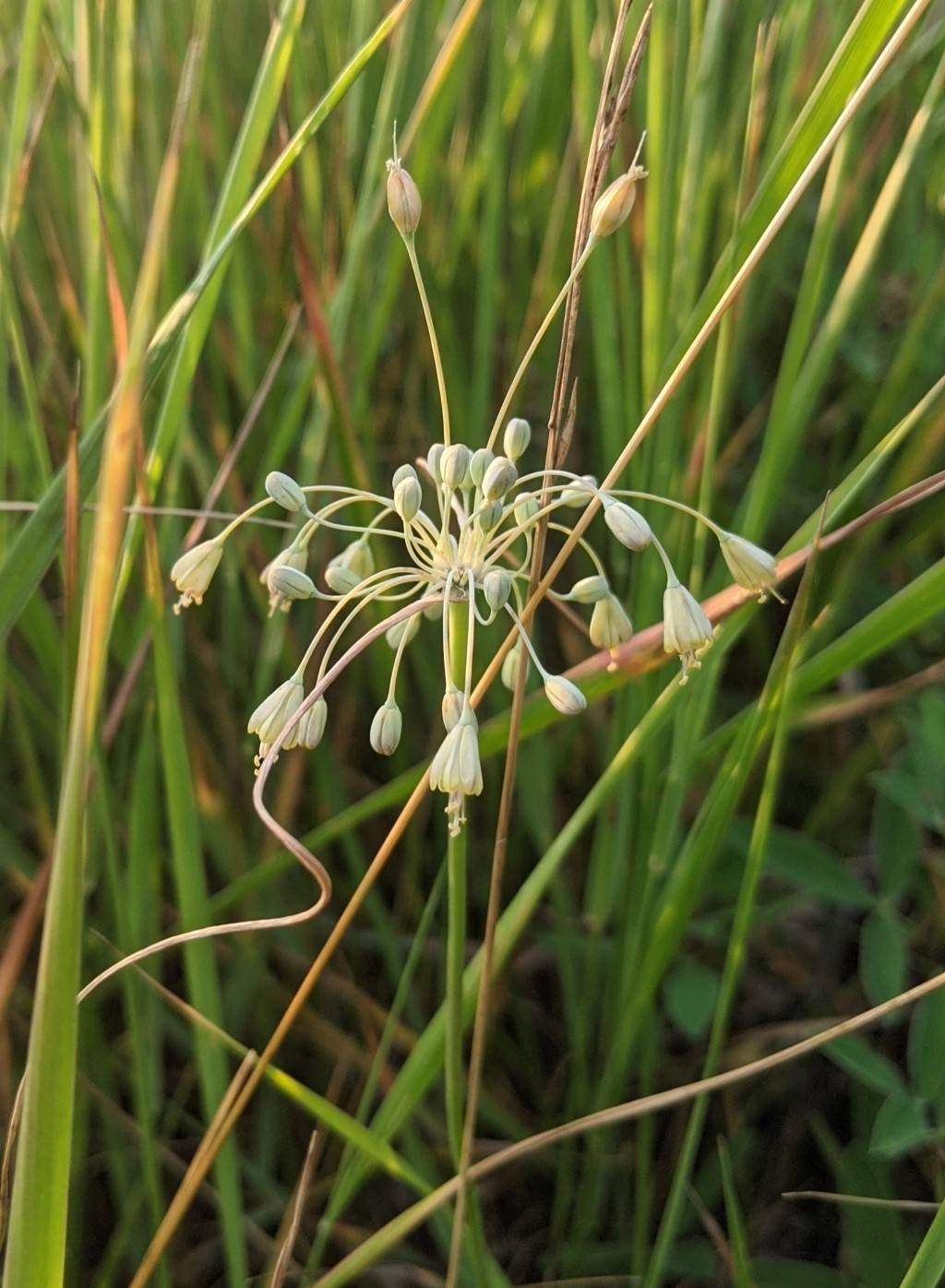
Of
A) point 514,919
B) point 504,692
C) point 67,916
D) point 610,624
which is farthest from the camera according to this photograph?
point 504,692

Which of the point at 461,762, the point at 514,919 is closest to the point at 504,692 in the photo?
the point at 514,919

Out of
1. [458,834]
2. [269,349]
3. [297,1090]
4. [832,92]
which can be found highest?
[269,349]

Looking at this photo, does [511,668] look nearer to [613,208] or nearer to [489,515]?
[489,515]

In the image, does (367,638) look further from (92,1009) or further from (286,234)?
(286,234)

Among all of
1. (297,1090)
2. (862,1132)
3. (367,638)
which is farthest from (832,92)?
(862,1132)

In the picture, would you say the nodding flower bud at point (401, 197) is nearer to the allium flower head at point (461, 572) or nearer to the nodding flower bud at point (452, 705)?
the allium flower head at point (461, 572)

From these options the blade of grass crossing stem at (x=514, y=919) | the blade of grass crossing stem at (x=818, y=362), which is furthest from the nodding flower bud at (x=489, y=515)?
the blade of grass crossing stem at (x=818, y=362)

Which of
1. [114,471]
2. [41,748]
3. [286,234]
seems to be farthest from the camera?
[286,234]
